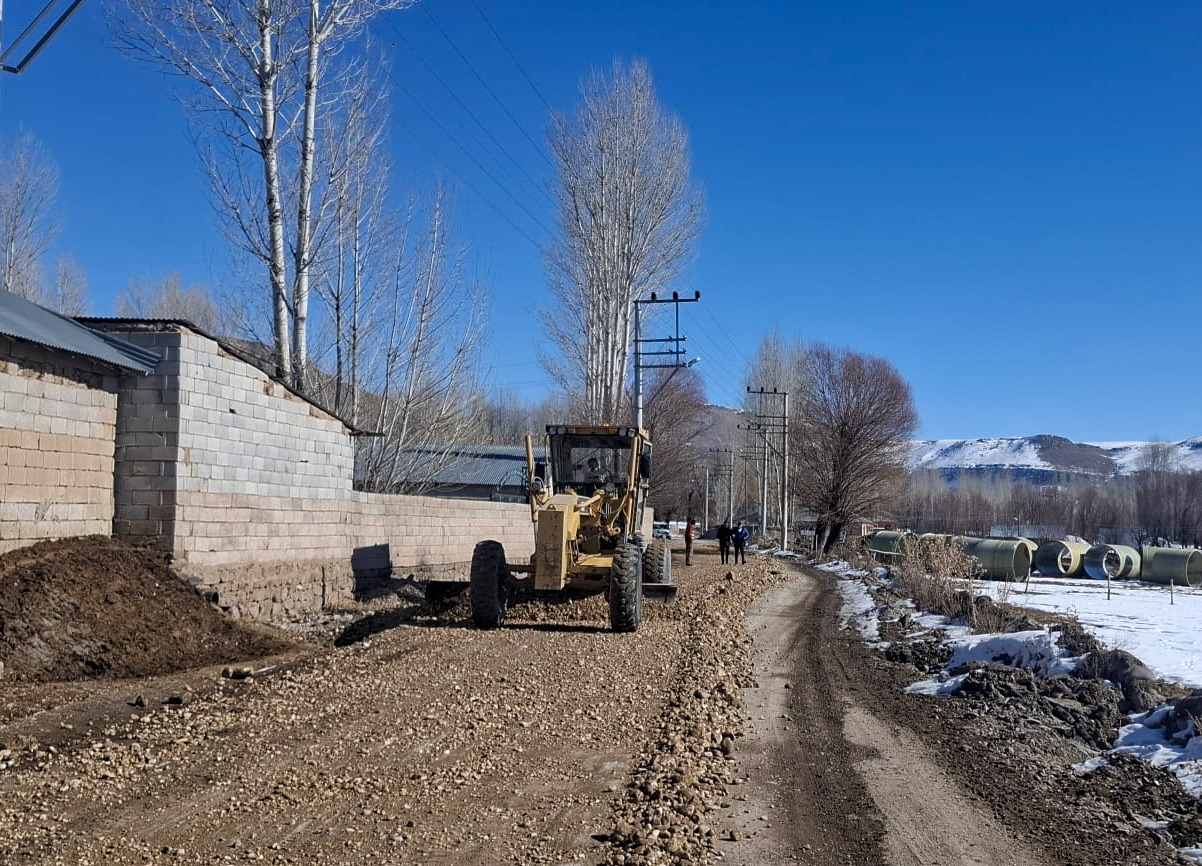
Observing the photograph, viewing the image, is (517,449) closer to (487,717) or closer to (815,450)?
(815,450)

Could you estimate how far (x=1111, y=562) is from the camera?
38.9 metres

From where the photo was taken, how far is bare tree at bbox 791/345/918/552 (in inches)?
2125

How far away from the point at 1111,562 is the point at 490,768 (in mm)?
38674

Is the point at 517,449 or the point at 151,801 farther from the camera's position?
the point at 517,449

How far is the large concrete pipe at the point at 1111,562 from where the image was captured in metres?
38.8

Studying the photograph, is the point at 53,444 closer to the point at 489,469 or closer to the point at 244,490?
the point at 244,490

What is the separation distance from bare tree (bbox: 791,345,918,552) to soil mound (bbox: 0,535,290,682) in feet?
149

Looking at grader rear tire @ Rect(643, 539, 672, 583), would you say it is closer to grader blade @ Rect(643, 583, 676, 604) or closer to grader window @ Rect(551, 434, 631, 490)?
grader blade @ Rect(643, 583, 676, 604)

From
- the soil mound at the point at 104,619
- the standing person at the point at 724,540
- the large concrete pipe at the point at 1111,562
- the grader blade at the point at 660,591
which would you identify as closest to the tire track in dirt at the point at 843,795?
the grader blade at the point at 660,591

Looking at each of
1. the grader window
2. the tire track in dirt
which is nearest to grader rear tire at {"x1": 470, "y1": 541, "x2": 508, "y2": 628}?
the grader window

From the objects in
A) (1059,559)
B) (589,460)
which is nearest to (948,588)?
(589,460)

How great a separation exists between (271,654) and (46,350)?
436cm

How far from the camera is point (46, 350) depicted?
11.2m

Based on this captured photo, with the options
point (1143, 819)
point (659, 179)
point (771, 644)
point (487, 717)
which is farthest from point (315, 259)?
point (659, 179)
